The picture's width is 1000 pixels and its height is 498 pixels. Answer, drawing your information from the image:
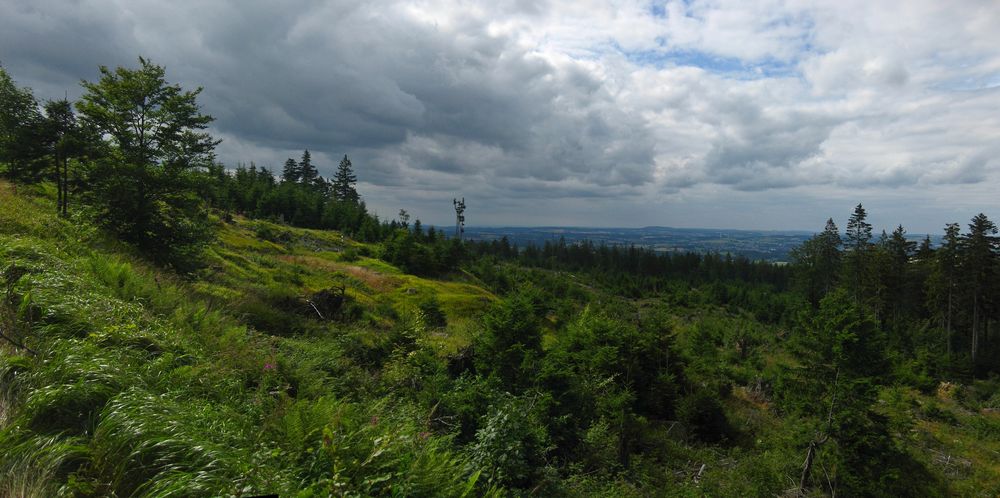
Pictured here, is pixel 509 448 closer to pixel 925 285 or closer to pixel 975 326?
pixel 975 326

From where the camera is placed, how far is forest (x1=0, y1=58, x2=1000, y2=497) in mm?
4105

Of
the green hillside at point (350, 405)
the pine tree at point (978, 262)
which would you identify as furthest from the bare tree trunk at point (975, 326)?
the green hillside at point (350, 405)

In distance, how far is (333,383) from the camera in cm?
939

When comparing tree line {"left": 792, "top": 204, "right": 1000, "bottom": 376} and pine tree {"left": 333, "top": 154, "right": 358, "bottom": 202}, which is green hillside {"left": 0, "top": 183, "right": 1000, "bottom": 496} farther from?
pine tree {"left": 333, "top": 154, "right": 358, "bottom": 202}

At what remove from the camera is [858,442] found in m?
13.4

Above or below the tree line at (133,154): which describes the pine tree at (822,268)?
below

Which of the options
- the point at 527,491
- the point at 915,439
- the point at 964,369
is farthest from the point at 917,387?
the point at 527,491

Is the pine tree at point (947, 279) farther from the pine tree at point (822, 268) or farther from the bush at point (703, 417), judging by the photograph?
the bush at point (703, 417)

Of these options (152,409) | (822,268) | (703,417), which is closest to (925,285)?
(822,268)

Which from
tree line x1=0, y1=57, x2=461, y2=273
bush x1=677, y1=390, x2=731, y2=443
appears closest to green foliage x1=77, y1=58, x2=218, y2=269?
tree line x1=0, y1=57, x2=461, y2=273

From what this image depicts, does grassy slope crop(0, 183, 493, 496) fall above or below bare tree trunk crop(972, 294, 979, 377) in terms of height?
above

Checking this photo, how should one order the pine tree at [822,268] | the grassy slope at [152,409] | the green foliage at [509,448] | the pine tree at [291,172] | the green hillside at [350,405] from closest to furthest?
the grassy slope at [152,409] → the green hillside at [350,405] → the green foliage at [509,448] → the pine tree at [822,268] → the pine tree at [291,172]

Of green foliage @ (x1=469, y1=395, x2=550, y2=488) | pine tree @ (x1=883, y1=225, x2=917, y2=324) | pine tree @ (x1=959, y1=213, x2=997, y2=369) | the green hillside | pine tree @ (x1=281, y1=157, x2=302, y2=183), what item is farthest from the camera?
pine tree @ (x1=281, y1=157, x2=302, y2=183)

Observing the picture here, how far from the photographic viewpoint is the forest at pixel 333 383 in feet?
13.5
